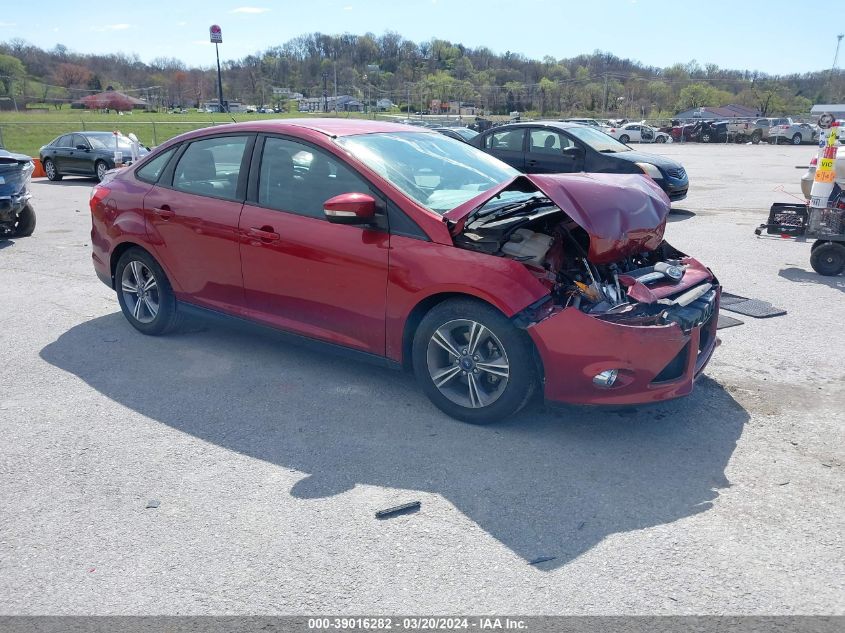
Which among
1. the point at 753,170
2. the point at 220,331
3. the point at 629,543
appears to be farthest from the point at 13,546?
the point at 753,170

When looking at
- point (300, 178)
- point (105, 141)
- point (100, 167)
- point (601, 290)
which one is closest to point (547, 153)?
point (300, 178)

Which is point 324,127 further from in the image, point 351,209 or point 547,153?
point 547,153

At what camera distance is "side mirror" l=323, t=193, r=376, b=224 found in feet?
14.1

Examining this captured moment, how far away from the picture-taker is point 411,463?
12.8ft

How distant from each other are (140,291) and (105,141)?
53.9 ft

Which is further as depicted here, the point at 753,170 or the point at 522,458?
the point at 753,170

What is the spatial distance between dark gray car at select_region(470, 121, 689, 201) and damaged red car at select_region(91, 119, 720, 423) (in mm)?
7891

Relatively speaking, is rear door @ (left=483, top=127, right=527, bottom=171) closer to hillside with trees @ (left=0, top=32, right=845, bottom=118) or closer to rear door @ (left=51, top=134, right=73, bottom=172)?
rear door @ (left=51, top=134, right=73, bottom=172)

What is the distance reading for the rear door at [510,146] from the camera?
44.9 ft

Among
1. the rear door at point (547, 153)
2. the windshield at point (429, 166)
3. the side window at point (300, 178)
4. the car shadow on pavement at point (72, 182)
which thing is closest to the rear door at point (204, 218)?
the side window at point (300, 178)

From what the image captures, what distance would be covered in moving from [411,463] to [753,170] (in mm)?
23761

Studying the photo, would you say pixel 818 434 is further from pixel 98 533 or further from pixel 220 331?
pixel 220 331

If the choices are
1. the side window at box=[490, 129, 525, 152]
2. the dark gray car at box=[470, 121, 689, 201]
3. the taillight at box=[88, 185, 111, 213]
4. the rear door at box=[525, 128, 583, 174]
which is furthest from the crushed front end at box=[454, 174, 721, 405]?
the side window at box=[490, 129, 525, 152]

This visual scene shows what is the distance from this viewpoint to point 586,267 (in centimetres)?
430
